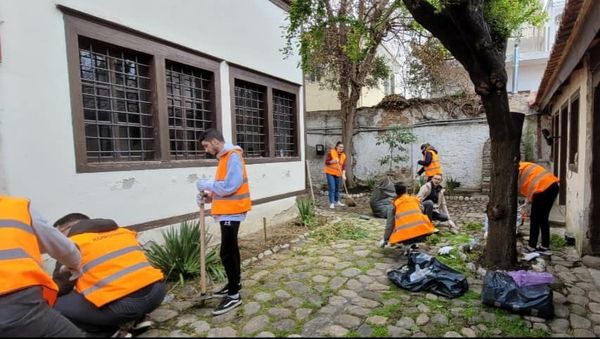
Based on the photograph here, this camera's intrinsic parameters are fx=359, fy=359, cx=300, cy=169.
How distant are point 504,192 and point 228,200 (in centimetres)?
326

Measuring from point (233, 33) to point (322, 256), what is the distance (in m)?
4.06

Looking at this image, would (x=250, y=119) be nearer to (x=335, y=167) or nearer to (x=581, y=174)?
(x=335, y=167)

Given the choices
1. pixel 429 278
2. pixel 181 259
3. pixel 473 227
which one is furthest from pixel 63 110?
pixel 473 227

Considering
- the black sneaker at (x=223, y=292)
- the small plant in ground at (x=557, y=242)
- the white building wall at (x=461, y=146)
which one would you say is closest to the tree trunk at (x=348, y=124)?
the white building wall at (x=461, y=146)

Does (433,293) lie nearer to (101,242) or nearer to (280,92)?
(101,242)

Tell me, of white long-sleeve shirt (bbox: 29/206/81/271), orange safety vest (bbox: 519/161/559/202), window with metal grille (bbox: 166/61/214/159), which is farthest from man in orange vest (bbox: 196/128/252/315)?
orange safety vest (bbox: 519/161/559/202)

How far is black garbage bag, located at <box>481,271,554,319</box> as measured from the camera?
3.16 meters

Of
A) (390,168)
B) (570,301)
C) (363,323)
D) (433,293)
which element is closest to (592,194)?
(570,301)

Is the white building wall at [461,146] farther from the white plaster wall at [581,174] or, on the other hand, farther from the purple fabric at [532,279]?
the purple fabric at [532,279]

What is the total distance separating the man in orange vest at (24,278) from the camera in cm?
206

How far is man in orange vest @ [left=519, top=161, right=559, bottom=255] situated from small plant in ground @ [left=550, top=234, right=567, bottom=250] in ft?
0.98

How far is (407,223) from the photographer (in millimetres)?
4988

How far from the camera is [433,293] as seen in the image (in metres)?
3.80

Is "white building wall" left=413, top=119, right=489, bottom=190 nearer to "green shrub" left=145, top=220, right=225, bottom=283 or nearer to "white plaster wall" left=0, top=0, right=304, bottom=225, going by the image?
"white plaster wall" left=0, top=0, right=304, bottom=225
